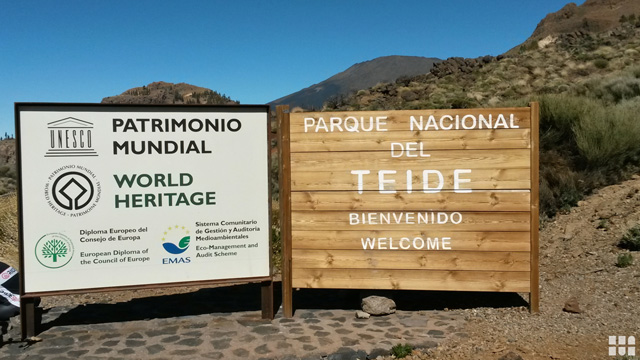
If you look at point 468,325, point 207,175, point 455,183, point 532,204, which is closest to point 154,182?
point 207,175

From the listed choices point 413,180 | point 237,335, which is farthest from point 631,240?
point 237,335

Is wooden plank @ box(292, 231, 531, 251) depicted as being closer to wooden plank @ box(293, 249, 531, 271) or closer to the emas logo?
wooden plank @ box(293, 249, 531, 271)

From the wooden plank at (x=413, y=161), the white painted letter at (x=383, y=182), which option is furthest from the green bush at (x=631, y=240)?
the white painted letter at (x=383, y=182)

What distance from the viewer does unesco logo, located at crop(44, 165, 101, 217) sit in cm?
541

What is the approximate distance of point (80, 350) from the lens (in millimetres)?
5102

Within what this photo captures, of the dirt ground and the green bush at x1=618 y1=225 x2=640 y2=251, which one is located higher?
the green bush at x1=618 y1=225 x2=640 y2=251

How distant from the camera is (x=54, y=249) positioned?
5.43 m

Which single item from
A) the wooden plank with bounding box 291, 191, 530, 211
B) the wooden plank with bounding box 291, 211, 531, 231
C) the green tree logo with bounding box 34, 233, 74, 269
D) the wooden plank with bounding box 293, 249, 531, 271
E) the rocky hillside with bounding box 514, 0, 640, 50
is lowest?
the wooden plank with bounding box 293, 249, 531, 271

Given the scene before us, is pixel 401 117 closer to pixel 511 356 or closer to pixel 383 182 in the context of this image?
pixel 383 182

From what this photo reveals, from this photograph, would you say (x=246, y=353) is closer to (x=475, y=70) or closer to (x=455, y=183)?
(x=455, y=183)

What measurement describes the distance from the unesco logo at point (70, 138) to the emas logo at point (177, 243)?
Answer: 3.80 ft

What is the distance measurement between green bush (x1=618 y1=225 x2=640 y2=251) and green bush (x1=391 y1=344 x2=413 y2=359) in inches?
163

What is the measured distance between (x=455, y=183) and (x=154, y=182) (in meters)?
3.39

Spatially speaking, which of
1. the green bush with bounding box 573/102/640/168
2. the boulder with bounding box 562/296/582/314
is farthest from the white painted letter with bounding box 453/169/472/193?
the green bush with bounding box 573/102/640/168
